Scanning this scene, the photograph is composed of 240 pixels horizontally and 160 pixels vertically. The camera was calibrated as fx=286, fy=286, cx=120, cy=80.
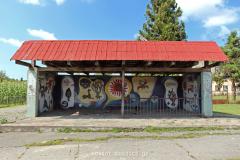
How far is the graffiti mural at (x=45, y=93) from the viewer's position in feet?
50.4

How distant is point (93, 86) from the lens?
18641 mm

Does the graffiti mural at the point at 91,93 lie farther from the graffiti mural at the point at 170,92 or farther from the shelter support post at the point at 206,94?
the shelter support post at the point at 206,94

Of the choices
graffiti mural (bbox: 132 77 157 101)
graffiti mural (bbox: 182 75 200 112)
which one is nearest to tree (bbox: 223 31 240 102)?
graffiti mural (bbox: 182 75 200 112)

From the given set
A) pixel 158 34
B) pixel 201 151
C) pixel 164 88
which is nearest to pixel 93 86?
pixel 164 88

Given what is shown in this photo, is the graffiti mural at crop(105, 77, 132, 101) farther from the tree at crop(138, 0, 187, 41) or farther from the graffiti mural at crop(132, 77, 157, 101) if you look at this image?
the tree at crop(138, 0, 187, 41)

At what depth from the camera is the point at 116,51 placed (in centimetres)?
1324

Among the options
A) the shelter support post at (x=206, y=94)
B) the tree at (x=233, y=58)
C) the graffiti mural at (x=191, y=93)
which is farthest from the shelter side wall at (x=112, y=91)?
the tree at (x=233, y=58)

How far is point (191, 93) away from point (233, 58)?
18.7m

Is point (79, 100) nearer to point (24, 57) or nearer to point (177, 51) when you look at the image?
point (24, 57)

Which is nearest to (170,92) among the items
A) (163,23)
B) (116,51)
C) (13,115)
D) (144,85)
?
(144,85)

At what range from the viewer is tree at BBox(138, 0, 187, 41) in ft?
108

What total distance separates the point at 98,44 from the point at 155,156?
8.32m

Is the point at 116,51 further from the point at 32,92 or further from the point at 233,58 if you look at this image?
the point at 233,58

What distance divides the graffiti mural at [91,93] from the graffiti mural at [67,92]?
577 millimetres
